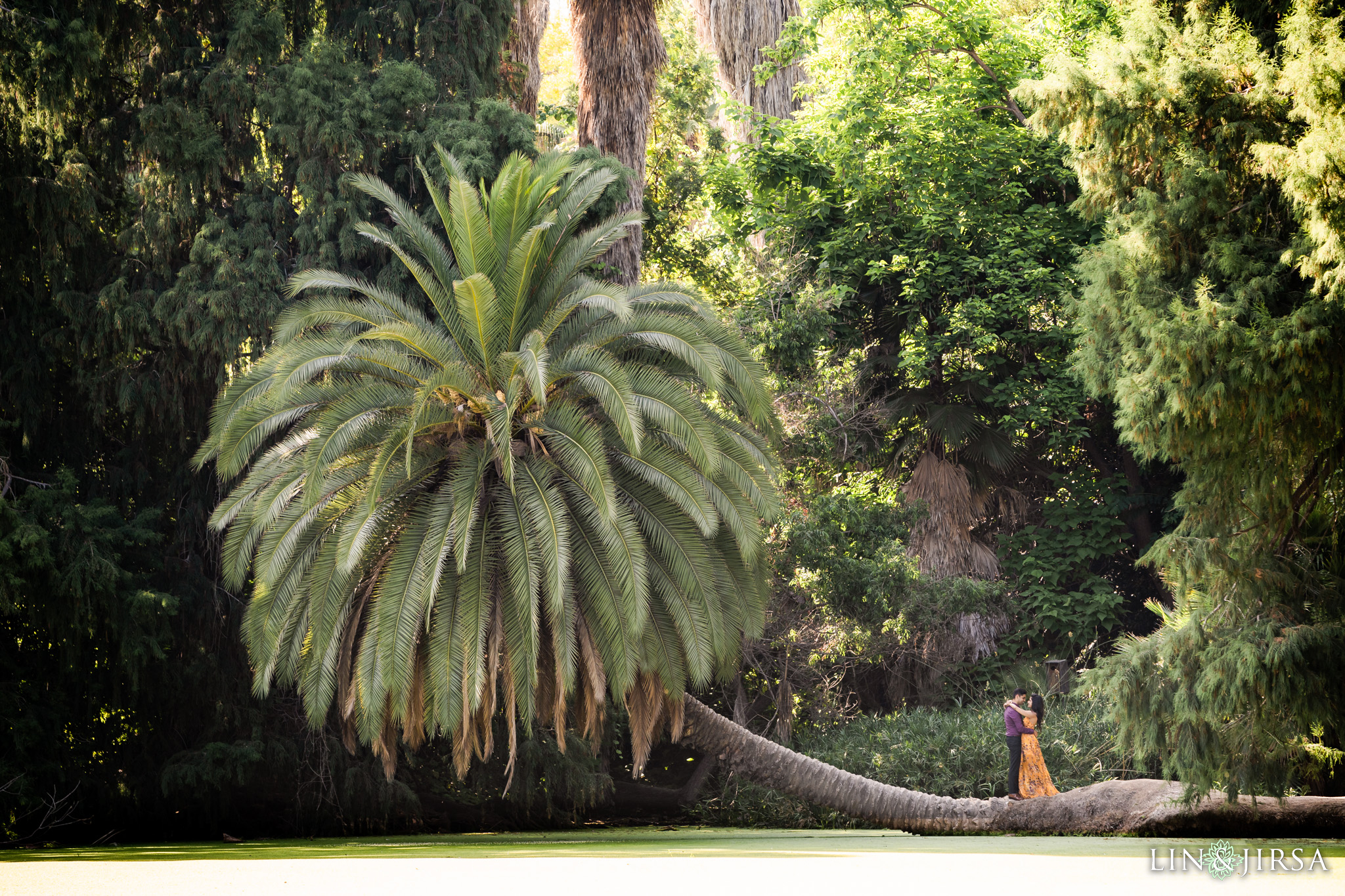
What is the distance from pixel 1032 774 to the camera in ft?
51.1

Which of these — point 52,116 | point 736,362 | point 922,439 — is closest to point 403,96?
point 52,116

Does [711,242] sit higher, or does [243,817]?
[711,242]

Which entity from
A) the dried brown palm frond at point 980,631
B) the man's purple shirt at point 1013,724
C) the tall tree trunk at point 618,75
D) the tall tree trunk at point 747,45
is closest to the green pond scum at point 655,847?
the man's purple shirt at point 1013,724

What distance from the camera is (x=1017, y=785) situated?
15617 mm

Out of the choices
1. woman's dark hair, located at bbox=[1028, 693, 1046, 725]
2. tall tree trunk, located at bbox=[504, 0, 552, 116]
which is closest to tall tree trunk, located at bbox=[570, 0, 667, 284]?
tall tree trunk, located at bbox=[504, 0, 552, 116]

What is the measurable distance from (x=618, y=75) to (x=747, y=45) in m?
7.03

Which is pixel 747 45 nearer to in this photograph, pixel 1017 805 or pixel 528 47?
pixel 528 47

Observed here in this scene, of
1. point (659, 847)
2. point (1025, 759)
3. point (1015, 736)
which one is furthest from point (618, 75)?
point (659, 847)

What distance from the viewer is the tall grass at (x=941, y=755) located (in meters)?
18.7

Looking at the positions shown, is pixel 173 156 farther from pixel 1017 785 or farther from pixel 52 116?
pixel 1017 785

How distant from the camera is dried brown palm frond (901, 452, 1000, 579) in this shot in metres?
22.7

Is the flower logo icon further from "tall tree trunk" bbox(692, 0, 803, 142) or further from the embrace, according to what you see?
"tall tree trunk" bbox(692, 0, 803, 142)

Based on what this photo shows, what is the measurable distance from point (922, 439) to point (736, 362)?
8740 mm

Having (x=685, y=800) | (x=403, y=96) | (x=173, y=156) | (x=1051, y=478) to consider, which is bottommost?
(x=685, y=800)
